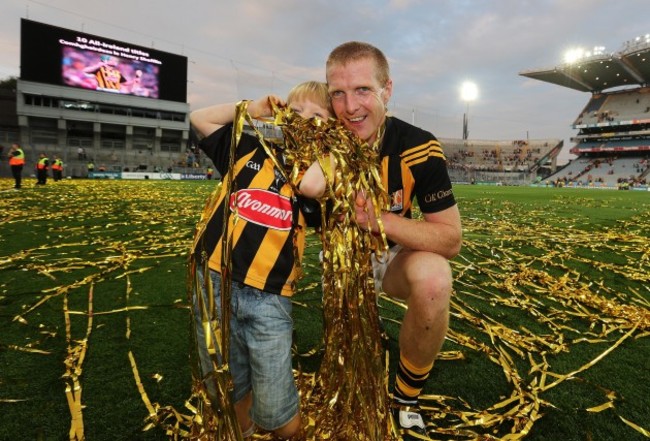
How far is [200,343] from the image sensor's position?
70.3 inches

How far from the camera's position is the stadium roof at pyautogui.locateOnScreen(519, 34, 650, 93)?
43156mm

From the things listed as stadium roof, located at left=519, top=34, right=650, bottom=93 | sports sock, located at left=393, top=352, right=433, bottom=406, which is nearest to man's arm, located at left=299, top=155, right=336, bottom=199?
sports sock, located at left=393, top=352, right=433, bottom=406

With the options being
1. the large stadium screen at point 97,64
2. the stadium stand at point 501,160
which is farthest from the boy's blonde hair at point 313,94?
the stadium stand at point 501,160

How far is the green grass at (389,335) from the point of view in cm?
205

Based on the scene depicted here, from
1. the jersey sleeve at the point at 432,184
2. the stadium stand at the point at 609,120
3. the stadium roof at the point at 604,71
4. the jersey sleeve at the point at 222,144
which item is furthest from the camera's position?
the stadium stand at the point at 609,120

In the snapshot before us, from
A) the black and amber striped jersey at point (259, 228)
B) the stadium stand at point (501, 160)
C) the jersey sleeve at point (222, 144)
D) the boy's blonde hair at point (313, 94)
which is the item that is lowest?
the black and amber striped jersey at point (259, 228)

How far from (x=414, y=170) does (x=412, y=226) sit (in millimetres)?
464

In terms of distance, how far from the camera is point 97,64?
39.1 meters

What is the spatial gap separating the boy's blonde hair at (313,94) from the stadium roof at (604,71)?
5547 centimetres

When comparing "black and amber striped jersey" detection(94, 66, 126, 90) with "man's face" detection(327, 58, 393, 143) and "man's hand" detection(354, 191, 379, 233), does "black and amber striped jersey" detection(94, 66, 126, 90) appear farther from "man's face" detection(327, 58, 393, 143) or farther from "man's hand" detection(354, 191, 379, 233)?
"man's hand" detection(354, 191, 379, 233)

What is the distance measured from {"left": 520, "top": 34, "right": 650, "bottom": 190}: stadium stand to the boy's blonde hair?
5235 centimetres

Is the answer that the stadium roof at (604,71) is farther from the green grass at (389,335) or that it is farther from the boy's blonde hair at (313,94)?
the boy's blonde hair at (313,94)

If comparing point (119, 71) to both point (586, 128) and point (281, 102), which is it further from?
point (586, 128)

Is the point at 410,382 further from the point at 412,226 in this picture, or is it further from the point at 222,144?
the point at 222,144
